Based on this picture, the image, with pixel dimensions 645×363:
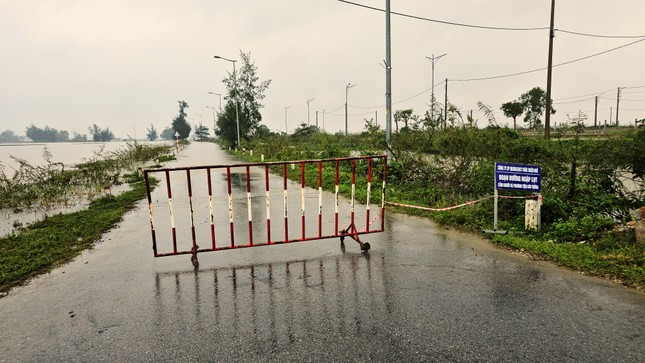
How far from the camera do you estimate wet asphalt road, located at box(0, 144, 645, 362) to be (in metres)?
3.19

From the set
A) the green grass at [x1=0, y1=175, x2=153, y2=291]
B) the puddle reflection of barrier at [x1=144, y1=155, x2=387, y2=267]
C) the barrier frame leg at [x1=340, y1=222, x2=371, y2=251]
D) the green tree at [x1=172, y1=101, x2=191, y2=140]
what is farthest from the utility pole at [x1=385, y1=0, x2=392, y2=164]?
the green tree at [x1=172, y1=101, x2=191, y2=140]

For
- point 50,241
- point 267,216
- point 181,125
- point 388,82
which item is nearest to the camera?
point 267,216

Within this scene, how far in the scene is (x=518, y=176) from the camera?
6.70 metres

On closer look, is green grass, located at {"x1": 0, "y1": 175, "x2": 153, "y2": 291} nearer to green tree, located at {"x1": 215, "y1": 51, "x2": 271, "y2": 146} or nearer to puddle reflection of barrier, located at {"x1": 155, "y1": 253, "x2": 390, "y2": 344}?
puddle reflection of barrier, located at {"x1": 155, "y1": 253, "x2": 390, "y2": 344}

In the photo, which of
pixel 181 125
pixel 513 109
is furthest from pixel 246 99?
pixel 181 125

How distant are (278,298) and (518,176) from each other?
5095mm

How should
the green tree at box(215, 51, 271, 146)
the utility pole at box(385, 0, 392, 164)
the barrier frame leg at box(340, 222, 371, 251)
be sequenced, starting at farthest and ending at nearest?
the green tree at box(215, 51, 271, 146) → the utility pole at box(385, 0, 392, 164) → the barrier frame leg at box(340, 222, 371, 251)

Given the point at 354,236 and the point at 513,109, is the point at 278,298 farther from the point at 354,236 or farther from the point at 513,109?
the point at 513,109

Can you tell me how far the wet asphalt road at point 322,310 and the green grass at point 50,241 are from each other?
1.40 ft

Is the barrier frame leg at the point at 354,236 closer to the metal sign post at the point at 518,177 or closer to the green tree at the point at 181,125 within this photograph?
the metal sign post at the point at 518,177

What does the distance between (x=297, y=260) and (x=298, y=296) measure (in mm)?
1290

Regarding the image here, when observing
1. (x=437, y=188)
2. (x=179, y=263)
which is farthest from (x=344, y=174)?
(x=179, y=263)

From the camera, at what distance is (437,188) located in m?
10.2

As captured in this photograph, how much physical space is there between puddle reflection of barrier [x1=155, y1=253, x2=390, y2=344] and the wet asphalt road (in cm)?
2
